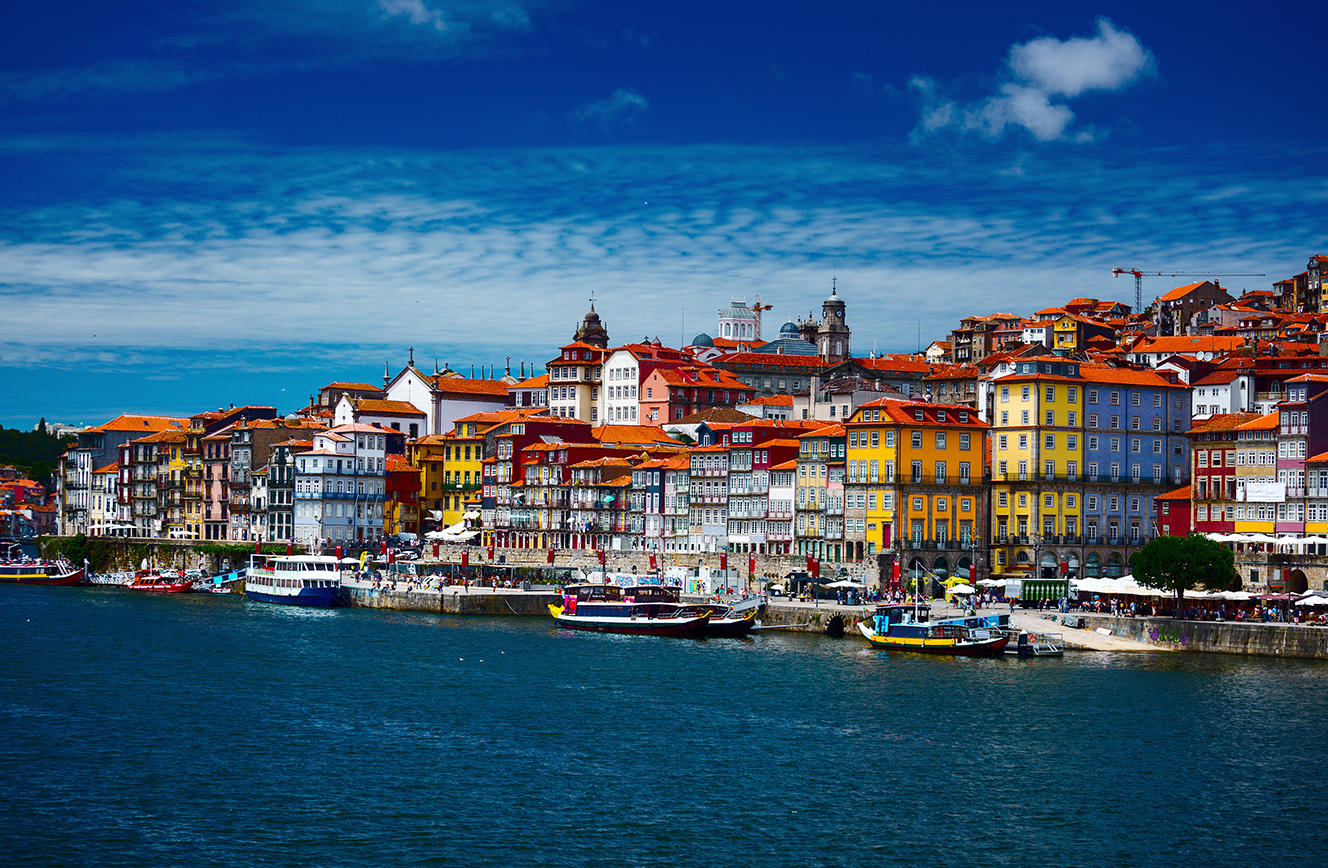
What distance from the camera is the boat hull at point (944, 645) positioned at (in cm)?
7200

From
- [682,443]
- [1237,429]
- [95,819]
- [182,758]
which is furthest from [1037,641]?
[682,443]

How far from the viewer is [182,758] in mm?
47031

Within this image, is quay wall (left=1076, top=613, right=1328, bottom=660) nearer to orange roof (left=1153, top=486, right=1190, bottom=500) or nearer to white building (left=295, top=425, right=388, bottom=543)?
A: orange roof (left=1153, top=486, right=1190, bottom=500)

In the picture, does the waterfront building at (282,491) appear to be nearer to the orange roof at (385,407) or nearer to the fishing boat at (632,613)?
the orange roof at (385,407)

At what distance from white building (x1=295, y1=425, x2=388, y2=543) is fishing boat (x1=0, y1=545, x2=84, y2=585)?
19.4 m

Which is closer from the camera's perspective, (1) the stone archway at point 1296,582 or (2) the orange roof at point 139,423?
(1) the stone archway at point 1296,582

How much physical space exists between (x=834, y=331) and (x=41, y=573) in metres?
75.8

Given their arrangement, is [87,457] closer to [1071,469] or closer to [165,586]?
[165,586]

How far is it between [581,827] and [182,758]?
1421 centimetres

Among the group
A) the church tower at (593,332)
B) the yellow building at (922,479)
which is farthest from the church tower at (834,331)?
the yellow building at (922,479)

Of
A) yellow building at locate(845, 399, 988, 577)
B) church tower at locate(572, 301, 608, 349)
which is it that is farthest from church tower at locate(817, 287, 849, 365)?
yellow building at locate(845, 399, 988, 577)

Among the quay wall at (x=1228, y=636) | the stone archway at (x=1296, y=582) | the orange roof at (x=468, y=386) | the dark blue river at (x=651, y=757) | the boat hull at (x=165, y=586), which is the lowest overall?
the dark blue river at (x=651, y=757)

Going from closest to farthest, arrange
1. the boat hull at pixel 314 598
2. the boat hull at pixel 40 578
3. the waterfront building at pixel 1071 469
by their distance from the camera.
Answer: the waterfront building at pixel 1071 469
the boat hull at pixel 314 598
the boat hull at pixel 40 578

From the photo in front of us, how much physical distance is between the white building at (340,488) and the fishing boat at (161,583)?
983 cm
